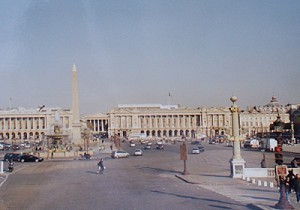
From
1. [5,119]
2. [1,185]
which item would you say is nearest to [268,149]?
[1,185]

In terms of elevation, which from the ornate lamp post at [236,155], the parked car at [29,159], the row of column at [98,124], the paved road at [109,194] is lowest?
the paved road at [109,194]

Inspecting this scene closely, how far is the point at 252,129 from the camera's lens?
178 meters

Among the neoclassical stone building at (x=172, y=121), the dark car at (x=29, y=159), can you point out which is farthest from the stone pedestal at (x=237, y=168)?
the neoclassical stone building at (x=172, y=121)

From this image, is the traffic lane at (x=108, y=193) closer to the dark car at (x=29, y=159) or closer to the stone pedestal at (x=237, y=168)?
the stone pedestal at (x=237, y=168)

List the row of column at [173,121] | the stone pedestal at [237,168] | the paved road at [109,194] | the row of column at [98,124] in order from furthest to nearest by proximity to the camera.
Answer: the row of column at [98,124] < the row of column at [173,121] < the stone pedestal at [237,168] < the paved road at [109,194]

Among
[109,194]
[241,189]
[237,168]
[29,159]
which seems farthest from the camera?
[29,159]

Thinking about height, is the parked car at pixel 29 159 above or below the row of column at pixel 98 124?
below

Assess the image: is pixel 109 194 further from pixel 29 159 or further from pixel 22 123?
pixel 22 123

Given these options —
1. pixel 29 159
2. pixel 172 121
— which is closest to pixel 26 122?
pixel 172 121

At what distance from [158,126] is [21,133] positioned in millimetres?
48765

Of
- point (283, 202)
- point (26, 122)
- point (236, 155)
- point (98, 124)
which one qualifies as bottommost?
point (283, 202)

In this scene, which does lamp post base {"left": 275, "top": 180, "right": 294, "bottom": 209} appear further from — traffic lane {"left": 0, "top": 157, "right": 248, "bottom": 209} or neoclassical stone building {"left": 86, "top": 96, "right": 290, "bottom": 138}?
neoclassical stone building {"left": 86, "top": 96, "right": 290, "bottom": 138}

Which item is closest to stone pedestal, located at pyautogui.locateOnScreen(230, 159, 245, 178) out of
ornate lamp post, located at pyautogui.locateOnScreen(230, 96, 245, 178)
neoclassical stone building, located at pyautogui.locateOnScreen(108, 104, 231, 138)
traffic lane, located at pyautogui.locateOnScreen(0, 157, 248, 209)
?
ornate lamp post, located at pyautogui.locateOnScreen(230, 96, 245, 178)

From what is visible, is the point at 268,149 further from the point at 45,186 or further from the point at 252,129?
the point at 252,129
